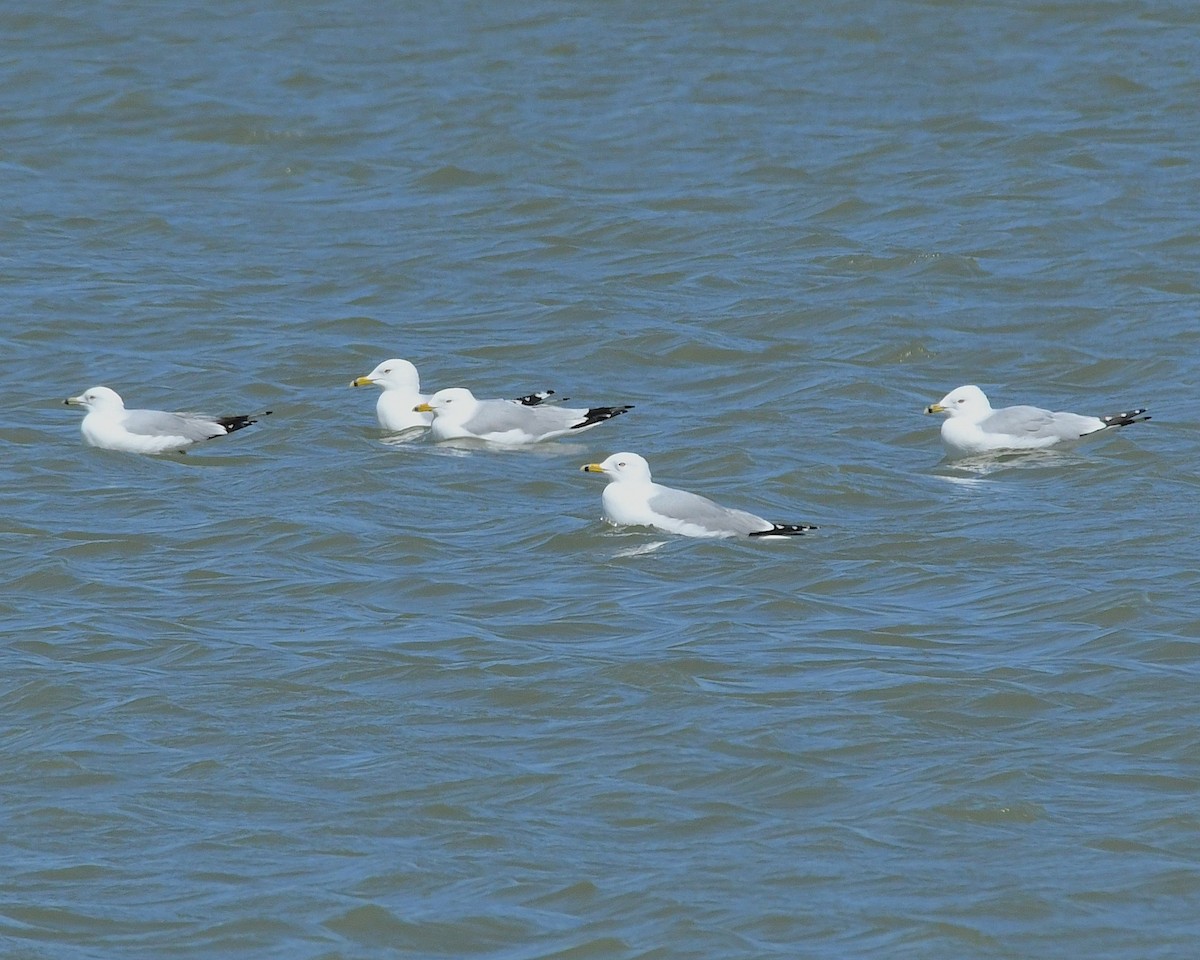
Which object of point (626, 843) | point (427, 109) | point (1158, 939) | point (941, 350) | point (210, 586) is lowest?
point (1158, 939)

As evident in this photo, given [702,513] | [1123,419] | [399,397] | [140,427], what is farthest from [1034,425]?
[140,427]

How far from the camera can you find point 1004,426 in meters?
13.5

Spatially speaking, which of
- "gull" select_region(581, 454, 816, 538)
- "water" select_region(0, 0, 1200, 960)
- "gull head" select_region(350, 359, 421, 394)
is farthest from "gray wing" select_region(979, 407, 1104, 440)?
"gull head" select_region(350, 359, 421, 394)

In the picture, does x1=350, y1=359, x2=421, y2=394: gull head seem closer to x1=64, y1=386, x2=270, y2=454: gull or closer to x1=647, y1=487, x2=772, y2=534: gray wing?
x1=64, y1=386, x2=270, y2=454: gull

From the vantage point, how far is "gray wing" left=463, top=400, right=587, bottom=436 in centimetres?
1405

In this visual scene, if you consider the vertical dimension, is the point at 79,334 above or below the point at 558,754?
above

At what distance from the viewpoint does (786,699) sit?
9.60 m

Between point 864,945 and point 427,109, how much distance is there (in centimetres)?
1615

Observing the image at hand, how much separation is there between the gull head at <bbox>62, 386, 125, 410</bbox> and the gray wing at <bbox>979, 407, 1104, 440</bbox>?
5.38 m

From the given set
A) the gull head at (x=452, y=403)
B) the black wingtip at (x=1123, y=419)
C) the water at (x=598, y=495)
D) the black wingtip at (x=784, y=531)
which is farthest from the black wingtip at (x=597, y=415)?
the black wingtip at (x=1123, y=419)

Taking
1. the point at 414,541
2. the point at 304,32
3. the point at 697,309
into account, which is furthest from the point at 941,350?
the point at 304,32

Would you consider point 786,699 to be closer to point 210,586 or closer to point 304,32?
point 210,586

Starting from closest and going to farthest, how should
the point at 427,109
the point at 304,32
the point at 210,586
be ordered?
the point at 210,586
the point at 427,109
the point at 304,32

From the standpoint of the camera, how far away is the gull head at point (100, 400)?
46.2 ft
